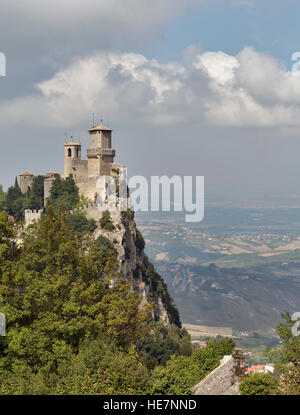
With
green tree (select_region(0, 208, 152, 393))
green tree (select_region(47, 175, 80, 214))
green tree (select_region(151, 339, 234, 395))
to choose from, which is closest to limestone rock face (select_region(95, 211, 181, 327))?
green tree (select_region(47, 175, 80, 214))

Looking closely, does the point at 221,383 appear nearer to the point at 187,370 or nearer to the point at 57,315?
the point at 187,370

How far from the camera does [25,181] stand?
62.3m

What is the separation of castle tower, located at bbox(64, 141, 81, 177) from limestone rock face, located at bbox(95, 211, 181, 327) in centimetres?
724

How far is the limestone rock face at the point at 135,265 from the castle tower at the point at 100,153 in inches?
201

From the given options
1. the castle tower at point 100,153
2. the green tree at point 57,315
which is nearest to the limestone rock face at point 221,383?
the green tree at point 57,315

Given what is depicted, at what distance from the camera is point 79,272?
2770 centimetres

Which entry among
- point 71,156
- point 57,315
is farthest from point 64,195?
point 57,315

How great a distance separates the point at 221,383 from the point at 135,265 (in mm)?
36054

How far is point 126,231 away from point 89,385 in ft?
120

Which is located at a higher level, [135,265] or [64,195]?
[64,195]

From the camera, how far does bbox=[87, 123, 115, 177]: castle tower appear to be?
56.5 m

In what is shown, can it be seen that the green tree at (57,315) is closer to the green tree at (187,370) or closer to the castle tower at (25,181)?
the green tree at (187,370)

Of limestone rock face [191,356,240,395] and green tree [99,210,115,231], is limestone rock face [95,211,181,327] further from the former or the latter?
limestone rock face [191,356,240,395]
